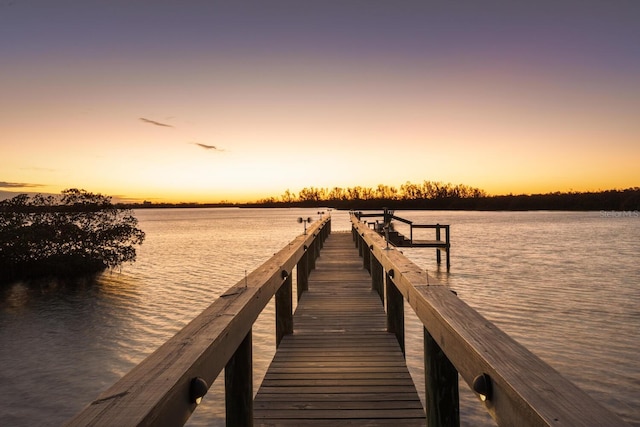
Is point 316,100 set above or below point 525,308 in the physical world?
above

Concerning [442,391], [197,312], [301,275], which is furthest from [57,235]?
[442,391]

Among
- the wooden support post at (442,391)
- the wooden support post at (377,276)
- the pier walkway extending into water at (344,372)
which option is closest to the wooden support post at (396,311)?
the pier walkway extending into water at (344,372)

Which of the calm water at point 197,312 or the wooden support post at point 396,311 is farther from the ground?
the wooden support post at point 396,311

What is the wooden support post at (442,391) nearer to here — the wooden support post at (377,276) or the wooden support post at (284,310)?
the wooden support post at (284,310)

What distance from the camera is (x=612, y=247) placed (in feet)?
105

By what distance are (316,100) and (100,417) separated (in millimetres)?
34053

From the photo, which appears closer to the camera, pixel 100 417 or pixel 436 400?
pixel 100 417

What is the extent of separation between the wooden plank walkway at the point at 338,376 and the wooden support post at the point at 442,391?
0.80 metres

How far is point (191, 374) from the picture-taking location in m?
1.84

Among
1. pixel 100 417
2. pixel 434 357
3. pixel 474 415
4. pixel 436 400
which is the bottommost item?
pixel 474 415

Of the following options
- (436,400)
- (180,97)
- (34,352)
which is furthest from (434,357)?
(180,97)

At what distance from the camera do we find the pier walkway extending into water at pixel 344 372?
153 cm

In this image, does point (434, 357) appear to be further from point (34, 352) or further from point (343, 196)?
point (343, 196)

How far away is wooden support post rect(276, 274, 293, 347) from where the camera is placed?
5.89 metres
